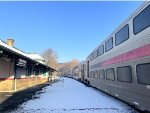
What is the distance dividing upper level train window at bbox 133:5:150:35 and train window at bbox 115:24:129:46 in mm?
1197

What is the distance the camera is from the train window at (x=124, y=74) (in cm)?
1001

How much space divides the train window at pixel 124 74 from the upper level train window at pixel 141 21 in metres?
1.79

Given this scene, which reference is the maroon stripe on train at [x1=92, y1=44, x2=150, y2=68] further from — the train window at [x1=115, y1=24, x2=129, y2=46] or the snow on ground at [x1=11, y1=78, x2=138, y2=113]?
the snow on ground at [x1=11, y1=78, x2=138, y2=113]

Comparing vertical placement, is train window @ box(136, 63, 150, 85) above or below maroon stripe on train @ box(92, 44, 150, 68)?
below

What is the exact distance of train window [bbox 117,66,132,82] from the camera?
32.9 ft

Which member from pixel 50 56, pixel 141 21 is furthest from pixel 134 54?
pixel 50 56

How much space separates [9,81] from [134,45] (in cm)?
1401

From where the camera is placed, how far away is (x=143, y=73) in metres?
8.34

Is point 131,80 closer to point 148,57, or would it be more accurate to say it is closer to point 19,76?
point 148,57

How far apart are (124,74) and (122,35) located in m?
2.05

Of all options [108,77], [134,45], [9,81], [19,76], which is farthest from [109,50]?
[19,76]

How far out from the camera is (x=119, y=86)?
11.9 m

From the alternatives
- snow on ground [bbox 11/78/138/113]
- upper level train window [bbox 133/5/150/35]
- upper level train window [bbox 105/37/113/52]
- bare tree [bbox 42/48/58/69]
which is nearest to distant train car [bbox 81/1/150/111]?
upper level train window [bbox 133/5/150/35]

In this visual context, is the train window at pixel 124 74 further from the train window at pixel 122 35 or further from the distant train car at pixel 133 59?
the train window at pixel 122 35
